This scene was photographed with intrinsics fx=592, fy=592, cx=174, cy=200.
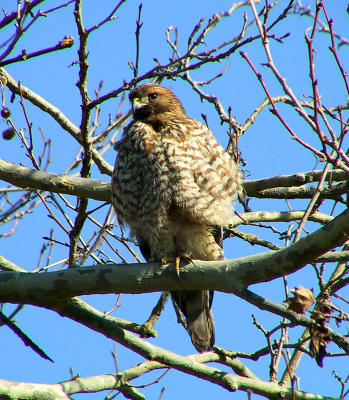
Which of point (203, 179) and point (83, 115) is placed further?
point (203, 179)

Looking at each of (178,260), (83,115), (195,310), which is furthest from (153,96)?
(178,260)

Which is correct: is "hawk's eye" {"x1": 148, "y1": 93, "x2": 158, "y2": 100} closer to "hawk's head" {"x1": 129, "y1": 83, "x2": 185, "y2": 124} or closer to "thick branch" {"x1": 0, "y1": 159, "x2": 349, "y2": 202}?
"hawk's head" {"x1": 129, "y1": 83, "x2": 185, "y2": 124}

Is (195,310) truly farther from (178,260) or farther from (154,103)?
(154,103)

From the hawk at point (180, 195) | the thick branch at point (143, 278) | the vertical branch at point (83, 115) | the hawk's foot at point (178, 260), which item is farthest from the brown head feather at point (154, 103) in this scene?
the thick branch at point (143, 278)

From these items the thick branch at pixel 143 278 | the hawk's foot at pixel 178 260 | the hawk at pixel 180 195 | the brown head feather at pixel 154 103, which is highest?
the brown head feather at pixel 154 103

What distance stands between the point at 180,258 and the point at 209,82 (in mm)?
1541

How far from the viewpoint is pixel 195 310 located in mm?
4301

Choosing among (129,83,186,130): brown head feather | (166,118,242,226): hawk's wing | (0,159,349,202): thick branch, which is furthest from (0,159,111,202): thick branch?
(129,83,186,130): brown head feather

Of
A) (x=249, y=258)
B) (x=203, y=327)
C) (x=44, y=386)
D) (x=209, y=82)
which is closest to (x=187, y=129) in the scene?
(x=209, y=82)

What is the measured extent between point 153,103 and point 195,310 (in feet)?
5.47

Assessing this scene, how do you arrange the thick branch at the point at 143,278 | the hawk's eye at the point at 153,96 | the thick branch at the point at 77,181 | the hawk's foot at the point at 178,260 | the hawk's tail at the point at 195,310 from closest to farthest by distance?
the thick branch at the point at 143,278 < the hawk's foot at the point at 178,260 < the thick branch at the point at 77,181 < the hawk's tail at the point at 195,310 < the hawk's eye at the point at 153,96

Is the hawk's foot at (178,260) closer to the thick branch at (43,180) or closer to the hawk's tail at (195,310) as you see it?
the hawk's tail at (195,310)

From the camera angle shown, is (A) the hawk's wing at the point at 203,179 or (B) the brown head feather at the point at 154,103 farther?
(B) the brown head feather at the point at 154,103

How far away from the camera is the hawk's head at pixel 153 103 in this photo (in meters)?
4.66
